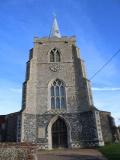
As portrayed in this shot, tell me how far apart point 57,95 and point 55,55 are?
21.1ft

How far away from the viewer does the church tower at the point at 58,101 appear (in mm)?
23016

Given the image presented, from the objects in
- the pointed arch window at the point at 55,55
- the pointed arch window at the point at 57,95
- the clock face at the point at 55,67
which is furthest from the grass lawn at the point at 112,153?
the pointed arch window at the point at 55,55

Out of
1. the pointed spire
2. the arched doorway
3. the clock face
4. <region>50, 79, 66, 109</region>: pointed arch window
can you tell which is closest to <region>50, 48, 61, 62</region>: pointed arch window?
the clock face

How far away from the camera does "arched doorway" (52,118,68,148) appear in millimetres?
23520

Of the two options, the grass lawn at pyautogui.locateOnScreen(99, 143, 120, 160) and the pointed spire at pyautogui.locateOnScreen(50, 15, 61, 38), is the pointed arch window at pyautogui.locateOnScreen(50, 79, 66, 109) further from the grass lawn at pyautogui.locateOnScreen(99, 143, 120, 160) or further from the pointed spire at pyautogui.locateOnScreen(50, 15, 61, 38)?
the pointed spire at pyautogui.locateOnScreen(50, 15, 61, 38)

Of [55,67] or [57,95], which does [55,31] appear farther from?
[57,95]

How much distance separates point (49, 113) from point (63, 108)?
1854 mm

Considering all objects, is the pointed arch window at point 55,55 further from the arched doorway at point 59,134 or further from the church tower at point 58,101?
the arched doorway at point 59,134

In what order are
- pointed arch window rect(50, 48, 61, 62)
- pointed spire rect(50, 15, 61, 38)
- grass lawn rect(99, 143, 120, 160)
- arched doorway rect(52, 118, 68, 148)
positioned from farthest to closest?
pointed spire rect(50, 15, 61, 38) < pointed arch window rect(50, 48, 61, 62) < arched doorway rect(52, 118, 68, 148) < grass lawn rect(99, 143, 120, 160)

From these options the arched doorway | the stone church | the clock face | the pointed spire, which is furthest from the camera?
the pointed spire

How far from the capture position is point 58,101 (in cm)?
2580

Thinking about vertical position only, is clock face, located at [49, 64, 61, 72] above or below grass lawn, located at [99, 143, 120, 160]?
above

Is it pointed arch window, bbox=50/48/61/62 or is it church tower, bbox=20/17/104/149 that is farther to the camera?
pointed arch window, bbox=50/48/61/62

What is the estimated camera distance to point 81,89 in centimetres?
2603
